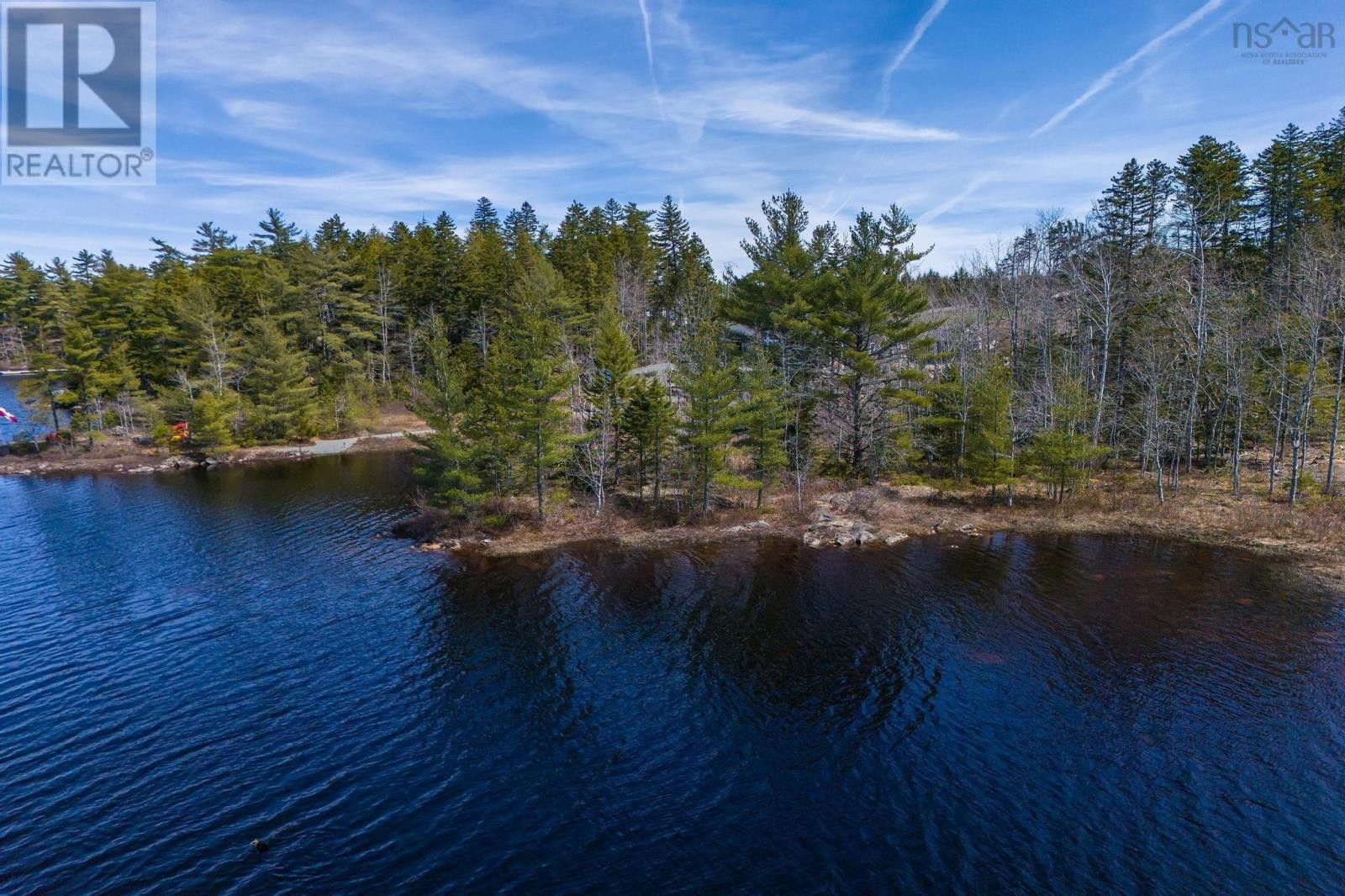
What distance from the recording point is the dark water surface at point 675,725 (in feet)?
48.7

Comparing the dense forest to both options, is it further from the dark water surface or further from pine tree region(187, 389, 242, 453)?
the dark water surface

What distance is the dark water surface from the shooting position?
48.7 feet

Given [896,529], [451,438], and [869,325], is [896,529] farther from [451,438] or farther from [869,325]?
[451,438]

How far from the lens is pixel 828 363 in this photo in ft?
168

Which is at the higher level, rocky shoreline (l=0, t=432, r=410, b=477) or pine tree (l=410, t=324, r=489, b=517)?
pine tree (l=410, t=324, r=489, b=517)

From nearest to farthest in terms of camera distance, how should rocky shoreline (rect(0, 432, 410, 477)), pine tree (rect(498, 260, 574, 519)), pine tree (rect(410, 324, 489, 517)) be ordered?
1. pine tree (rect(498, 260, 574, 519))
2. pine tree (rect(410, 324, 489, 517))
3. rocky shoreline (rect(0, 432, 410, 477))

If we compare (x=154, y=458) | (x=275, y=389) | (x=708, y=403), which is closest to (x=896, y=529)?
(x=708, y=403)

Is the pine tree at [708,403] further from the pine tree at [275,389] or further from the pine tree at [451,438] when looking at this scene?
the pine tree at [275,389]

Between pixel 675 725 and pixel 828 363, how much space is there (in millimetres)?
36828

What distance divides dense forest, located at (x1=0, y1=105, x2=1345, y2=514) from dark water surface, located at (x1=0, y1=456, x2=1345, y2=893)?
9.89m

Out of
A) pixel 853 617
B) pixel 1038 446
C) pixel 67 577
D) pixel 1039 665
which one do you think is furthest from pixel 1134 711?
pixel 67 577

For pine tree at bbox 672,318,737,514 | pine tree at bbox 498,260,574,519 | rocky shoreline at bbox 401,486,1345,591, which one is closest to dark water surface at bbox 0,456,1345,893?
rocky shoreline at bbox 401,486,1345,591

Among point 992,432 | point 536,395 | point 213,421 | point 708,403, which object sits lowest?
point 213,421

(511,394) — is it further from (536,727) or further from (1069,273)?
(1069,273)
